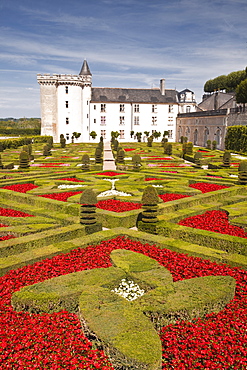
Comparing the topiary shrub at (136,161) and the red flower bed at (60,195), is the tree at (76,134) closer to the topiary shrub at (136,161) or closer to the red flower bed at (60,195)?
the topiary shrub at (136,161)

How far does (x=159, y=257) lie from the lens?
325 inches

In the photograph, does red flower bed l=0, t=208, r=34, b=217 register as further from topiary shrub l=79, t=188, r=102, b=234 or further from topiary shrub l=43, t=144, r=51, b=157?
topiary shrub l=43, t=144, r=51, b=157

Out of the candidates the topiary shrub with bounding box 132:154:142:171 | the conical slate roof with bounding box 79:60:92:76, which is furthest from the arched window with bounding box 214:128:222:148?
the topiary shrub with bounding box 132:154:142:171

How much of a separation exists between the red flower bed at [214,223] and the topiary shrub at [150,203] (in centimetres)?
125

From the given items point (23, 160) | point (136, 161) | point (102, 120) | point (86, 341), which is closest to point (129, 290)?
point (86, 341)

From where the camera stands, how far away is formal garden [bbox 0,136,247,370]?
15.5 ft

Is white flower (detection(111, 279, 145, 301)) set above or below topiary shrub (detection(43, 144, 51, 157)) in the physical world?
below

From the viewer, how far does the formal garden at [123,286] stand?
15.5ft

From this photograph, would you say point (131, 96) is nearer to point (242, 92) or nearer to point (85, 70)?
point (85, 70)

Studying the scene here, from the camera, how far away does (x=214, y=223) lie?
35.2ft

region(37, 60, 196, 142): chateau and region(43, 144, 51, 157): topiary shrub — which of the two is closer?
region(43, 144, 51, 157): topiary shrub

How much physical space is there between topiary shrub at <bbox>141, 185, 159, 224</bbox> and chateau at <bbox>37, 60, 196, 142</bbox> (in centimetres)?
4905

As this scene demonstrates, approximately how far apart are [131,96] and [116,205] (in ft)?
171

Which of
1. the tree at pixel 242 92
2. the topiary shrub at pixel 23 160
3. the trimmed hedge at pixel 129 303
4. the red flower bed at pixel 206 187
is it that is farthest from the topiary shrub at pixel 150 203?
the tree at pixel 242 92
